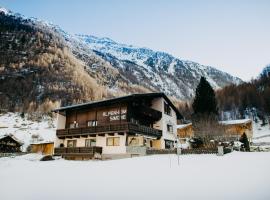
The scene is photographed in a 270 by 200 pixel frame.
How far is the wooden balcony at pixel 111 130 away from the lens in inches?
1245

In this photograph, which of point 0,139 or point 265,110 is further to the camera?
point 265,110

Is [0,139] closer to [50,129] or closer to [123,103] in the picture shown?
[50,129]

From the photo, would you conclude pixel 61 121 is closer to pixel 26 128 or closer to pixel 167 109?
pixel 167 109

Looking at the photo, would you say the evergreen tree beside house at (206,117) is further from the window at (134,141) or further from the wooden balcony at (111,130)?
the window at (134,141)

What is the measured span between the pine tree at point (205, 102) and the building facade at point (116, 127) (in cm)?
1415

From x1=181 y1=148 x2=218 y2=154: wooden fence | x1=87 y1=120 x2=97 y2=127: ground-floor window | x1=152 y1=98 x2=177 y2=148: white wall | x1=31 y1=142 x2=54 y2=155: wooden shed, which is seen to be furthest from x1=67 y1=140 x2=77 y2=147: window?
x1=181 y1=148 x2=218 y2=154: wooden fence

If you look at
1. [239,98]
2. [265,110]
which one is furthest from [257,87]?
[265,110]

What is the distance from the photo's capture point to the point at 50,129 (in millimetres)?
86312

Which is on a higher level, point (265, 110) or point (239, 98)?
point (239, 98)

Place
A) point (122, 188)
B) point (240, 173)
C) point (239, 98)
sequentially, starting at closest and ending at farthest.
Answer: point (122, 188)
point (240, 173)
point (239, 98)

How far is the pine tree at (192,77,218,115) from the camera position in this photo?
54.1m

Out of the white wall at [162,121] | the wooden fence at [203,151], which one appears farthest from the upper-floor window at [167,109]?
the wooden fence at [203,151]

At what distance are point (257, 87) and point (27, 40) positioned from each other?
15044 cm

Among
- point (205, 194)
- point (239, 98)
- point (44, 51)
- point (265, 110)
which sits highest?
point (44, 51)
